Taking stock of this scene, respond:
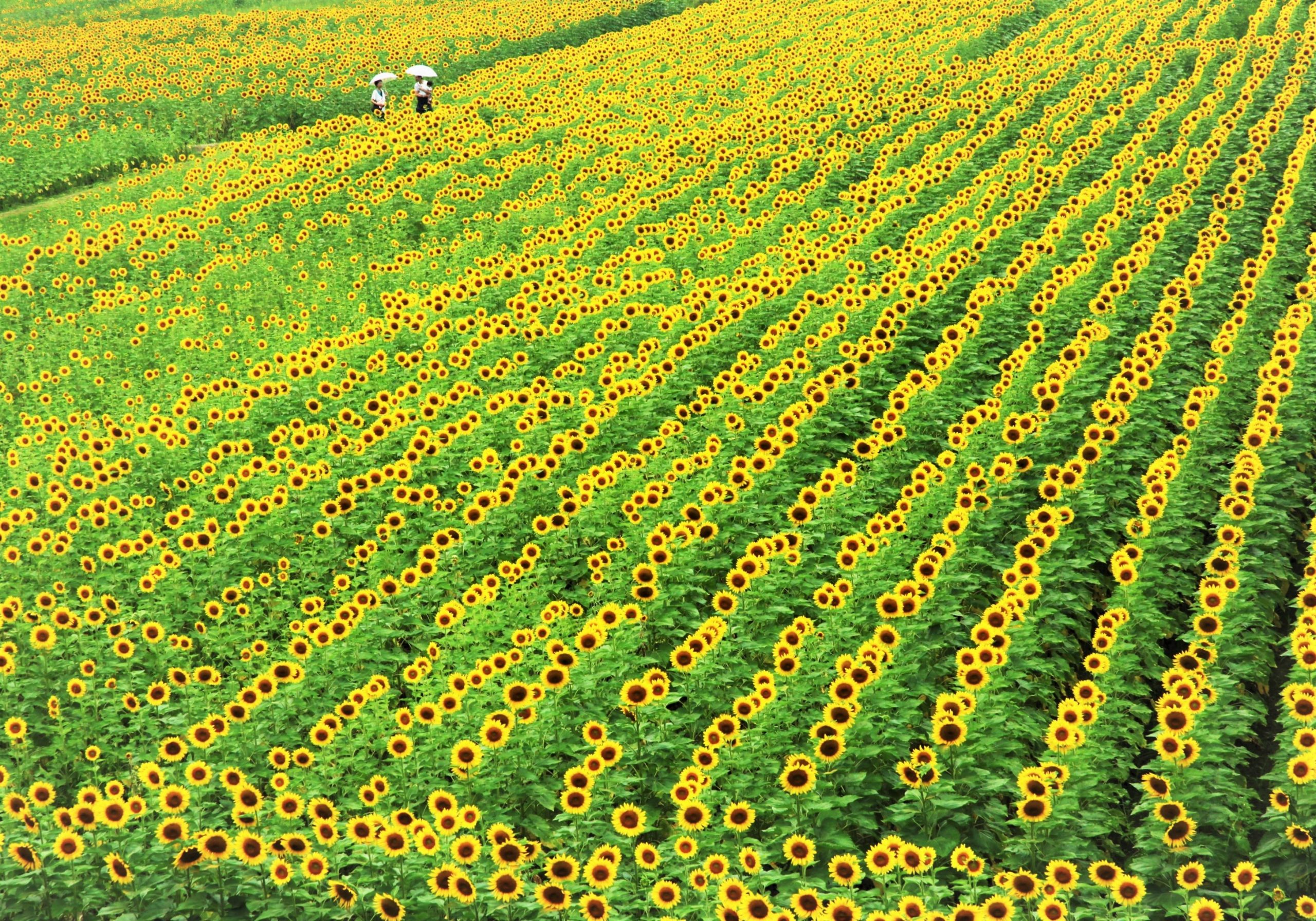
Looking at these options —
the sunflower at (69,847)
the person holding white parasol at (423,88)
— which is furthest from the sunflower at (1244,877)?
the person holding white parasol at (423,88)

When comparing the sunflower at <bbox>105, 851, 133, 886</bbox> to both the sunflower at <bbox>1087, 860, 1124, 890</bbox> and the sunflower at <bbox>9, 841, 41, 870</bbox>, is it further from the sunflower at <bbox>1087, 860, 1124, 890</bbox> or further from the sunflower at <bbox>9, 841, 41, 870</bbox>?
the sunflower at <bbox>1087, 860, 1124, 890</bbox>

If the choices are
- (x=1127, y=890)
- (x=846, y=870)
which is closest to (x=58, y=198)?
(x=846, y=870)

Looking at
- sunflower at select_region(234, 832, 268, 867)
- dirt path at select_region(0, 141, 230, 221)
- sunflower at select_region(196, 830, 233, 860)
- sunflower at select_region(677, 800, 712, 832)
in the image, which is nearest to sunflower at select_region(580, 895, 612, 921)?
sunflower at select_region(677, 800, 712, 832)

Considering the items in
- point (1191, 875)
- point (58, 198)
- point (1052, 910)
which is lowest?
point (1191, 875)

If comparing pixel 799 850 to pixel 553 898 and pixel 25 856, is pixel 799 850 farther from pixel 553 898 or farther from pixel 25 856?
pixel 25 856

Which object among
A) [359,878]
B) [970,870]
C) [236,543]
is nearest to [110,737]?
[236,543]

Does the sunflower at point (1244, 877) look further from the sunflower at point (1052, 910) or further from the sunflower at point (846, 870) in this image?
the sunflower at point (846, 870)

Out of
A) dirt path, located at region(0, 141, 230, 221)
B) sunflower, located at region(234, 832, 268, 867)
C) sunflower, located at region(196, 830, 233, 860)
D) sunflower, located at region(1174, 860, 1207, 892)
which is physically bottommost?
sunflower, located at region(1174, 860, 1207, 892)

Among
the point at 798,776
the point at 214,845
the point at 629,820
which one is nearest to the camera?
the point at 214,845
